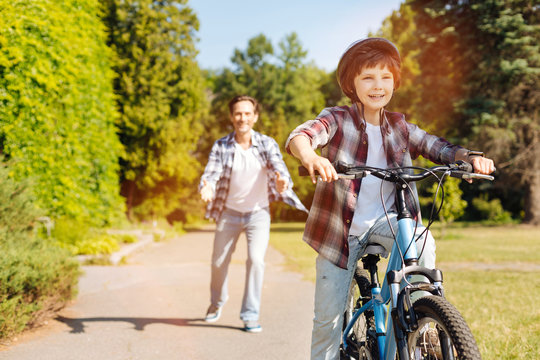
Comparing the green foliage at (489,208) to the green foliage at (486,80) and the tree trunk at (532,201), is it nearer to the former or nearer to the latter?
the tree trunk at (532,201)

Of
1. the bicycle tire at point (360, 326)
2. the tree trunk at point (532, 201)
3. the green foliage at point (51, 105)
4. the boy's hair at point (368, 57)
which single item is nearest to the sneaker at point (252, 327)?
the bicycle tire at point (360, 326)

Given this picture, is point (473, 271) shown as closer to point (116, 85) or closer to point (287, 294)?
point (287, 294)

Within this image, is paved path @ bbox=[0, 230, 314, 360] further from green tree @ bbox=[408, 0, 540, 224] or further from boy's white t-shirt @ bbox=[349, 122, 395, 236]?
green tree @ bbox=[408, 0, 540, 224]

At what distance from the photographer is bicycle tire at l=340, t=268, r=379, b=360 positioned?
9.38 feet

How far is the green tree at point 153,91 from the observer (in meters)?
23.7

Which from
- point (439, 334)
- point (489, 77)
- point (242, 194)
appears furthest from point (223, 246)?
point (489, 77)

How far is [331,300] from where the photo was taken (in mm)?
2928

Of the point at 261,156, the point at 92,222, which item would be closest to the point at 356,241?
the point at 261,156

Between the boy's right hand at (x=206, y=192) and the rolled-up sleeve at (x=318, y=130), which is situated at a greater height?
the rolled-up sleeve at (x=318, y=130)

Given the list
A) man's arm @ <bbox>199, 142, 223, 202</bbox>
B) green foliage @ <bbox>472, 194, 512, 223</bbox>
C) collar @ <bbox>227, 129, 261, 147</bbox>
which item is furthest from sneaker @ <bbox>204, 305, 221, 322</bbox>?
green foliage @ <bbox>472, 194, 512, 223</bbox>

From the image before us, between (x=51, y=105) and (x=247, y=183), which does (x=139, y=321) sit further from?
(x=51, y=105)

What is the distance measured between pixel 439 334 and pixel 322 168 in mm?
881

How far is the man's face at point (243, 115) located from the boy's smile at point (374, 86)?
8.40 ft

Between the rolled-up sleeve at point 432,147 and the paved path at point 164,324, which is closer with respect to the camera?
the rolled-up sleeve at point 432,147
